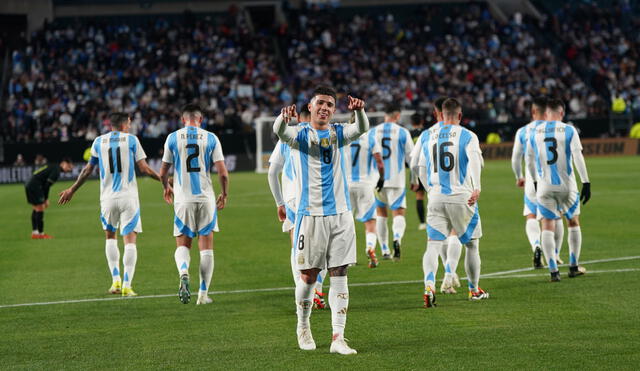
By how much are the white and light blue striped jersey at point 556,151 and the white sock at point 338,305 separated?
491cm

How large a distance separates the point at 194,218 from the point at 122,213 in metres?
1.20

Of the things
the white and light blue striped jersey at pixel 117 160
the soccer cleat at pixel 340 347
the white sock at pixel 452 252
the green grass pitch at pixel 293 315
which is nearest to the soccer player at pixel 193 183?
the green grass pitch at pixel 293 315

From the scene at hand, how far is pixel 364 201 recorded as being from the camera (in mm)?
14477

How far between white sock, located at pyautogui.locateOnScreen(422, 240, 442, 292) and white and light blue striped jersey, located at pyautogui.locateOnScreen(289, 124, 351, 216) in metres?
2.45

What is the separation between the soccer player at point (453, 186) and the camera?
34.9 feet

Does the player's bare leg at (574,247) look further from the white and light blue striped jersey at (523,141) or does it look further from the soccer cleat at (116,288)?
the soccer cleat at (116,288)

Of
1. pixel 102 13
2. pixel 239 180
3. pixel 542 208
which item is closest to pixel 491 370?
pixel 542 208

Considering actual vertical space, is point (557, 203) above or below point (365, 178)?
below

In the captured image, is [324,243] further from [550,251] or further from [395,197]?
[395,197]

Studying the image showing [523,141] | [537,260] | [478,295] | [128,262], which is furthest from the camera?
[537,260]

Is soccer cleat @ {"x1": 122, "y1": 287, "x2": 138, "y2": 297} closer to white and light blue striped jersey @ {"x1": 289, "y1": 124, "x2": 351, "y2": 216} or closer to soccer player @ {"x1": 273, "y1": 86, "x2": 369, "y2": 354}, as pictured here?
soccer player @ {"x1": 273, "y1": 86, "x2": 369, "y2": 354}

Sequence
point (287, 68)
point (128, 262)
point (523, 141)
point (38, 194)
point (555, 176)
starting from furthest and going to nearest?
point (287, 68) → point (38, 194) → point (523, 141) → point (555, 176) → point (128, 262)

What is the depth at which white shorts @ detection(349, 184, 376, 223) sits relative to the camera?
14438mm

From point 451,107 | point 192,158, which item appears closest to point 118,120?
point 192,158
